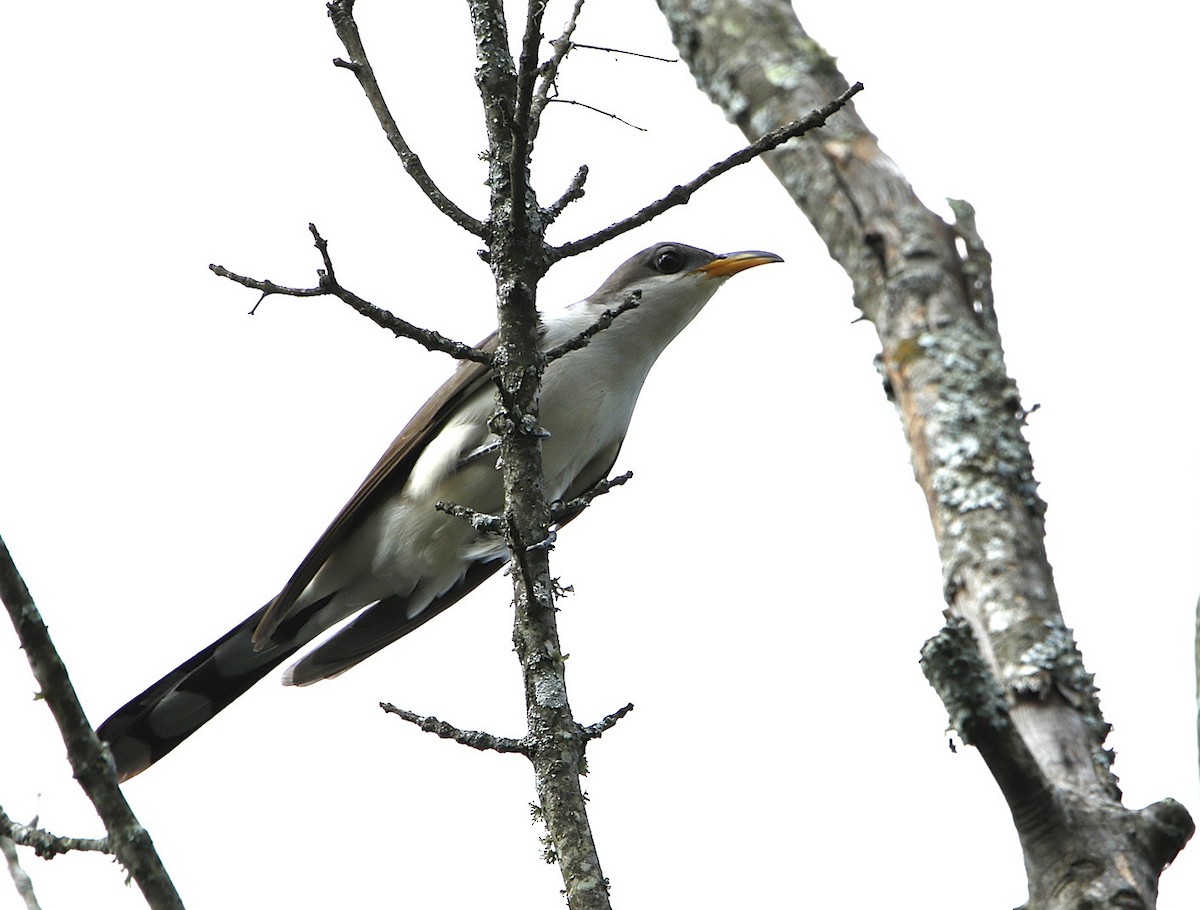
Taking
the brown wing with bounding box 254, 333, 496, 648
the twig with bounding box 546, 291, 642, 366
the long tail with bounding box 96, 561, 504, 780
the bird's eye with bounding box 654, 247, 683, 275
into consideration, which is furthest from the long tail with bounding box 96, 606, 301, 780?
the twig with bounding box 546, 291, 642, 366

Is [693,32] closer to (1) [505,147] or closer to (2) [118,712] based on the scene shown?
(1) [505,147]

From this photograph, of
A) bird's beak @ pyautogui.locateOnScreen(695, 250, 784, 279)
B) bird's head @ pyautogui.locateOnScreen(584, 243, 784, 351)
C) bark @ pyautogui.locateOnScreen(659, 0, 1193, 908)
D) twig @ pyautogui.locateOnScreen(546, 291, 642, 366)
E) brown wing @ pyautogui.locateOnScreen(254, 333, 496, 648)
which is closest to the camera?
bark @ pyautogui.locateOnScreen(659, 0, 1193, 908)

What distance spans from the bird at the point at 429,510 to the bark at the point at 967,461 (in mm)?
767

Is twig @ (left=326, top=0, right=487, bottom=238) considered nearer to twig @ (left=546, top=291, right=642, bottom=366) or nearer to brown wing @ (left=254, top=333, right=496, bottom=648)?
→ twig @ (left=546, top=291, right=642, bottom=366)

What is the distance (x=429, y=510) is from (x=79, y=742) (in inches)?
110

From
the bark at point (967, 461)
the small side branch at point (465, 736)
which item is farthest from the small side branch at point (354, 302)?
the bark at point (967, 461)

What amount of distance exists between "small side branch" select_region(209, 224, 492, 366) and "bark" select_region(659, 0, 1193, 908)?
1.14 m

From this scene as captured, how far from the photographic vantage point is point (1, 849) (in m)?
2.55

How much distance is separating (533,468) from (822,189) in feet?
7.07

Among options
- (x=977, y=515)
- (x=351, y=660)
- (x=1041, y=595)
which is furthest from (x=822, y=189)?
(x=351, y=660)

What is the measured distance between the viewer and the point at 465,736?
8.33 feet

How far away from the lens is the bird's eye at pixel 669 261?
525 centimetres

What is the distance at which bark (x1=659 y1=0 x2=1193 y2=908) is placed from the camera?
99.1 inches

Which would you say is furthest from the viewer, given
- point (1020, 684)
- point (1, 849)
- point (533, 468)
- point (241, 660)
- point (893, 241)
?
point (241, 660)
